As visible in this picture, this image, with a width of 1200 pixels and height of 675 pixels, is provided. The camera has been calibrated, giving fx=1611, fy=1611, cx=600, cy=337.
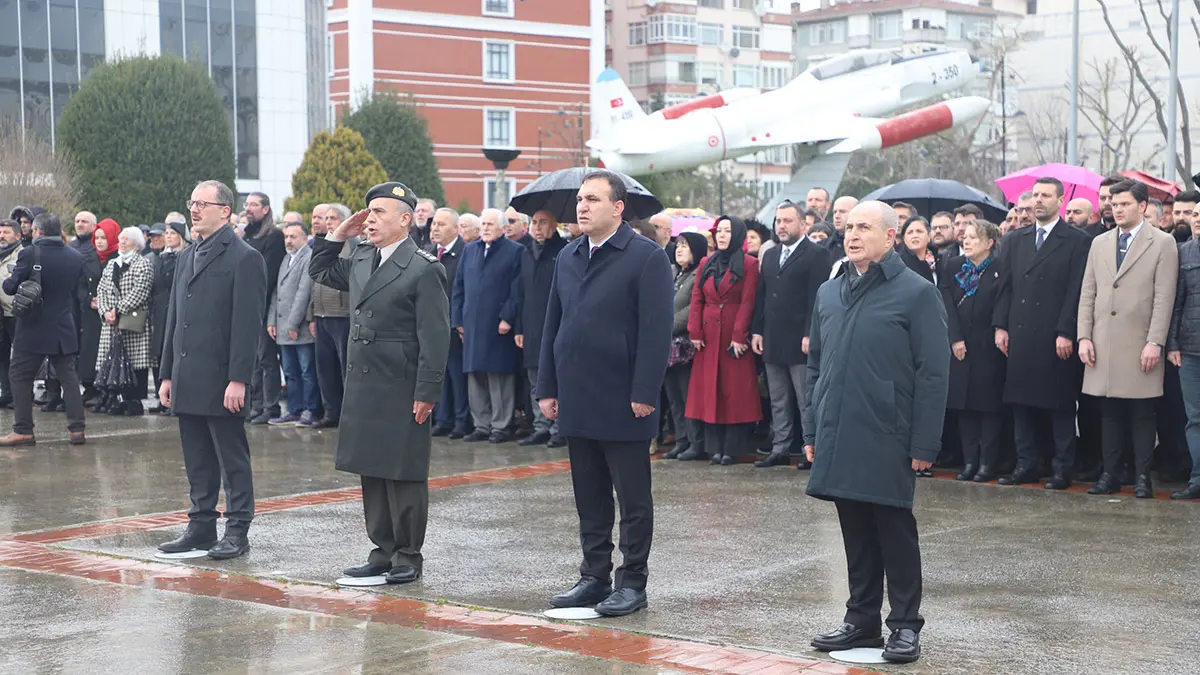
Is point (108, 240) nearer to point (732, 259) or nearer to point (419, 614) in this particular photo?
point (732, 259)

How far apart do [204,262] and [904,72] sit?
40.4 m

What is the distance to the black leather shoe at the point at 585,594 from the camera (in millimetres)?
7871

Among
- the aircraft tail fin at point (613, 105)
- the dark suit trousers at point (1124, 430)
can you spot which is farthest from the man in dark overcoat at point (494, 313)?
the aircraft tail fin at point (613, 105)

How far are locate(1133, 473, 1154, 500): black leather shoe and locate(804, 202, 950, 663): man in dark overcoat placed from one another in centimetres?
508

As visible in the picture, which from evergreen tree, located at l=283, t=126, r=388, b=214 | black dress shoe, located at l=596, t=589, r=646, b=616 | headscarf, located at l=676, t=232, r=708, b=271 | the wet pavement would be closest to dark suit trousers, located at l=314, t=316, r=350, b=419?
the wet pavement

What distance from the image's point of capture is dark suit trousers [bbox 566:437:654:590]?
311 inches

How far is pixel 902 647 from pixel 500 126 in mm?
75037

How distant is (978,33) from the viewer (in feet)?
334

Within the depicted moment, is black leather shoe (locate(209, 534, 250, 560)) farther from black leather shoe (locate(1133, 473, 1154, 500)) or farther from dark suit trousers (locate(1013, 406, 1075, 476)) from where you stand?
black leather shoe (locate(1133, 473, 1154, 500))

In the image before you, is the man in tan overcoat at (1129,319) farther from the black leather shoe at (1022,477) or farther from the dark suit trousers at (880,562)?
the dark suit trousers at (880,562)

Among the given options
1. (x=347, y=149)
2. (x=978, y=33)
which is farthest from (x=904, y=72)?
(x=978, y=33)

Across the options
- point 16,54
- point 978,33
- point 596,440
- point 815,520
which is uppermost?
point 978,33

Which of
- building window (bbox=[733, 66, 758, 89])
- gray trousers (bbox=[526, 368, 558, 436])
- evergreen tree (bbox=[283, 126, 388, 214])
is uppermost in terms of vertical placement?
building window (bbox=[733, 66, 758, 89])

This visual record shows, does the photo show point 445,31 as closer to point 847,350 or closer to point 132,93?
point 132,93
